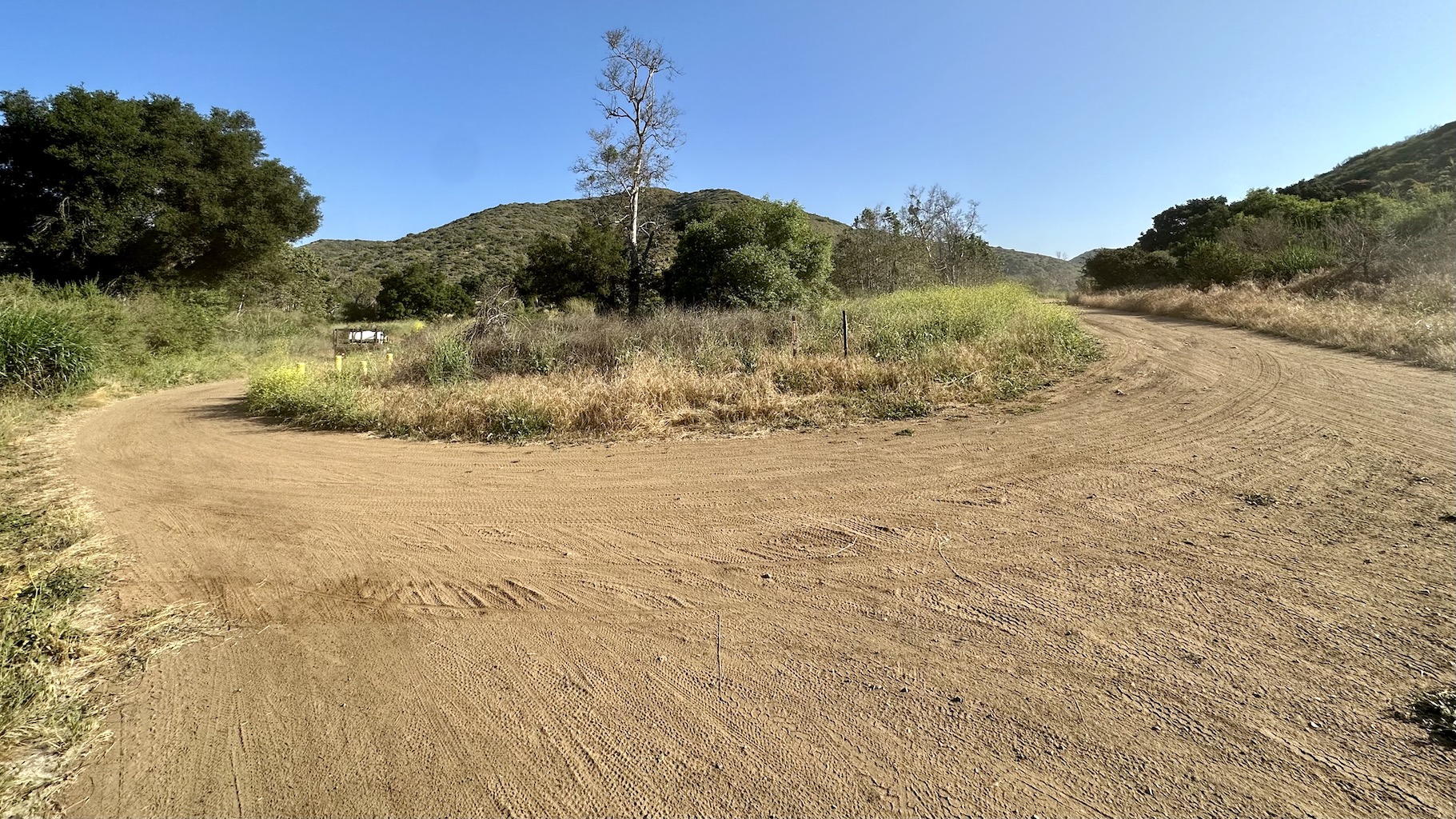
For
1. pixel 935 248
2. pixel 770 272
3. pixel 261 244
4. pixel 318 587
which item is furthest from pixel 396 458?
pixel 935 248

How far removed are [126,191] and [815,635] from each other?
21.9 metres

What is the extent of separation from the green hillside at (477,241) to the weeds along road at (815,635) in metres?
40.6

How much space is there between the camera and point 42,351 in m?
9.38

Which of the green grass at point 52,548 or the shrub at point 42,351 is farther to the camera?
the shrub at point 42,351

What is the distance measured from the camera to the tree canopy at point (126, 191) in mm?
14266

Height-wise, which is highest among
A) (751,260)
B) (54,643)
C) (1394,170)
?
(1394,170)

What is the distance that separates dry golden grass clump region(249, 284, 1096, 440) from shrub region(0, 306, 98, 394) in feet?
11.1

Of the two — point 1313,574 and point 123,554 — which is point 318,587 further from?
point 1313,574

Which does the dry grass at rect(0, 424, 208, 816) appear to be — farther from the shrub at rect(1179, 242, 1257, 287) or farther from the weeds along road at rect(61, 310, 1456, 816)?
the shrub at rect(1179, 242, 1257, 287)

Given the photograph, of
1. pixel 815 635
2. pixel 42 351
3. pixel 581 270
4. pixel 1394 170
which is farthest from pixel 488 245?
pixel 1394 170

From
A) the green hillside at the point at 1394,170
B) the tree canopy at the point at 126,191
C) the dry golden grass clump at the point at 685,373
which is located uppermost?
the green hillside at the point at 1394,170

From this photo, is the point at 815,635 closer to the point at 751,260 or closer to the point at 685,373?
the point at 685,373

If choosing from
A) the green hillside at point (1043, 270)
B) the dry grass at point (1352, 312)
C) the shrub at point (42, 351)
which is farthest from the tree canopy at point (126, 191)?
the green hillside at point (1043, 270)

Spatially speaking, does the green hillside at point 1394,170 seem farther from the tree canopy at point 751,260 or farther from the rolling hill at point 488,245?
the tree canopy at point 751,260
